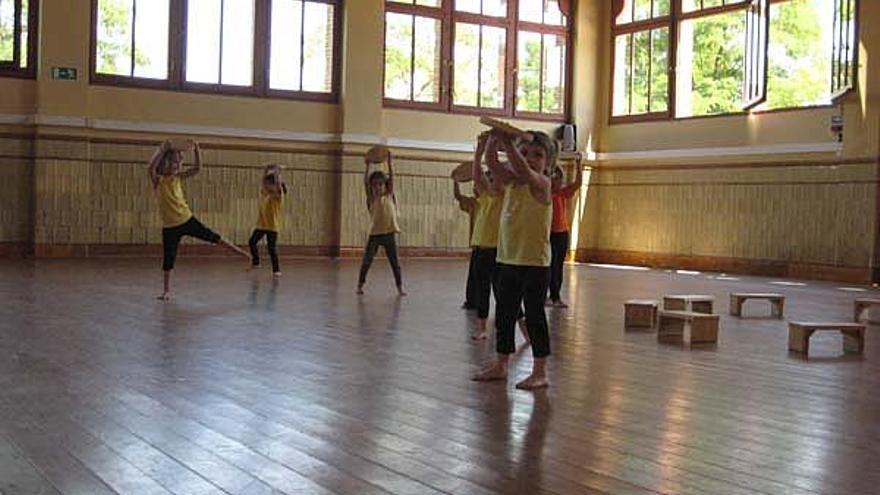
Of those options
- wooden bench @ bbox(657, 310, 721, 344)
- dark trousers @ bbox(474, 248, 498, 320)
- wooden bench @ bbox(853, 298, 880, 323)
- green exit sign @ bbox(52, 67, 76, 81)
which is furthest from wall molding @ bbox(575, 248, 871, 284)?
green exit sign @ bbox(52, 67, 76, 81)

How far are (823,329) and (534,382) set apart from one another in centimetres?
268

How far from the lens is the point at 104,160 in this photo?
14.7 meters

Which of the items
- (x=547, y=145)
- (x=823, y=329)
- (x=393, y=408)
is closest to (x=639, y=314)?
(x=823, y=329)

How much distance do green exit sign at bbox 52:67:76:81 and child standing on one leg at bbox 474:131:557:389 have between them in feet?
34.2

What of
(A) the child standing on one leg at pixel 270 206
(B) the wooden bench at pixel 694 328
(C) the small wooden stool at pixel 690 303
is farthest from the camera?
(A) the child standing on one leg at pixel 270 206

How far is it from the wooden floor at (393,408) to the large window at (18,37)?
663 centimetres

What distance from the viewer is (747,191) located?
15.6 metres

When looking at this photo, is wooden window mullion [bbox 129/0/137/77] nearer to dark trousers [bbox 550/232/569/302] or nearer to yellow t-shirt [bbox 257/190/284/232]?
yellow t-shirt [bbox 257/190/284/232]

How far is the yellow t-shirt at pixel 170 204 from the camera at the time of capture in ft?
30.4

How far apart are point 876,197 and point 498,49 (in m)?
6.57

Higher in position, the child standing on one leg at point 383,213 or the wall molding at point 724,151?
the wall molding at point 724,151

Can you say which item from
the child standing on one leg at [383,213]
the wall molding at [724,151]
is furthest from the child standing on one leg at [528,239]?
the wall molding at [724,151]

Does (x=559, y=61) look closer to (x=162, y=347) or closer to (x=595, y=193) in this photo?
(x=595, y=193)

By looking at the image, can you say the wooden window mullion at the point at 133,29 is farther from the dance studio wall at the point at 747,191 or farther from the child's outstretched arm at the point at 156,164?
the dance studio wall at the point at 747,191
